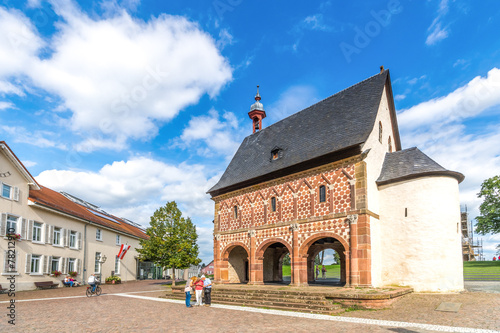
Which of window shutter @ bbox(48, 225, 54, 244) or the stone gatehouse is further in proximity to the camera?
window shutter @ bbox(48, 225, 54, 244)

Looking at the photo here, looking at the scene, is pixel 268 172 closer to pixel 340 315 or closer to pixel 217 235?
pixel 217 235

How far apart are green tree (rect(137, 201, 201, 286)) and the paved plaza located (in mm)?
14874

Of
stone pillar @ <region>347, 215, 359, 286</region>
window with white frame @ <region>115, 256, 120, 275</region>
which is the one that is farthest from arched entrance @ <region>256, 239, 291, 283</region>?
window with white frame @ <region>115, 256, 120, 275</region>

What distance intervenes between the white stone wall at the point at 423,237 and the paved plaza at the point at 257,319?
168cm

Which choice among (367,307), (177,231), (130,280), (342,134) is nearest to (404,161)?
(342,134)

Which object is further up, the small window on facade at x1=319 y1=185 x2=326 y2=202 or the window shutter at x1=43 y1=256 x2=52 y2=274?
the small window on facade at x1=319 y1=185 x2=326 y2=202

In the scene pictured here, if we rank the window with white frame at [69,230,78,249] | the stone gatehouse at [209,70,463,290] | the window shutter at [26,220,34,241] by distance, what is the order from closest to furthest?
1. the stone gatehouse at [209,70,463,290]
2. the window shutter at [26,220,34,241]
3. the window with white frame at [69,230,78,249]

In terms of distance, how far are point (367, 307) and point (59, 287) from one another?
77.0ft

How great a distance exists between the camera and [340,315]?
12.9 meters

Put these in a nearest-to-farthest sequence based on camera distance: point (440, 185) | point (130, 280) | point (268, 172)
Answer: point (440, 185) → point (268, 172) → point (130, 280)

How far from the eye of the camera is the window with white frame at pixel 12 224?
74.7 feet

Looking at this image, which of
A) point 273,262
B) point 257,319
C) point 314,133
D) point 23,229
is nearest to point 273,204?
point 314,133

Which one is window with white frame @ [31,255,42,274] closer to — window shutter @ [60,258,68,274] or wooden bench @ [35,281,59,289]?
wooden bench @ [35,281,59,289]

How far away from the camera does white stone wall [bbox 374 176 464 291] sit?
56.4 feet
